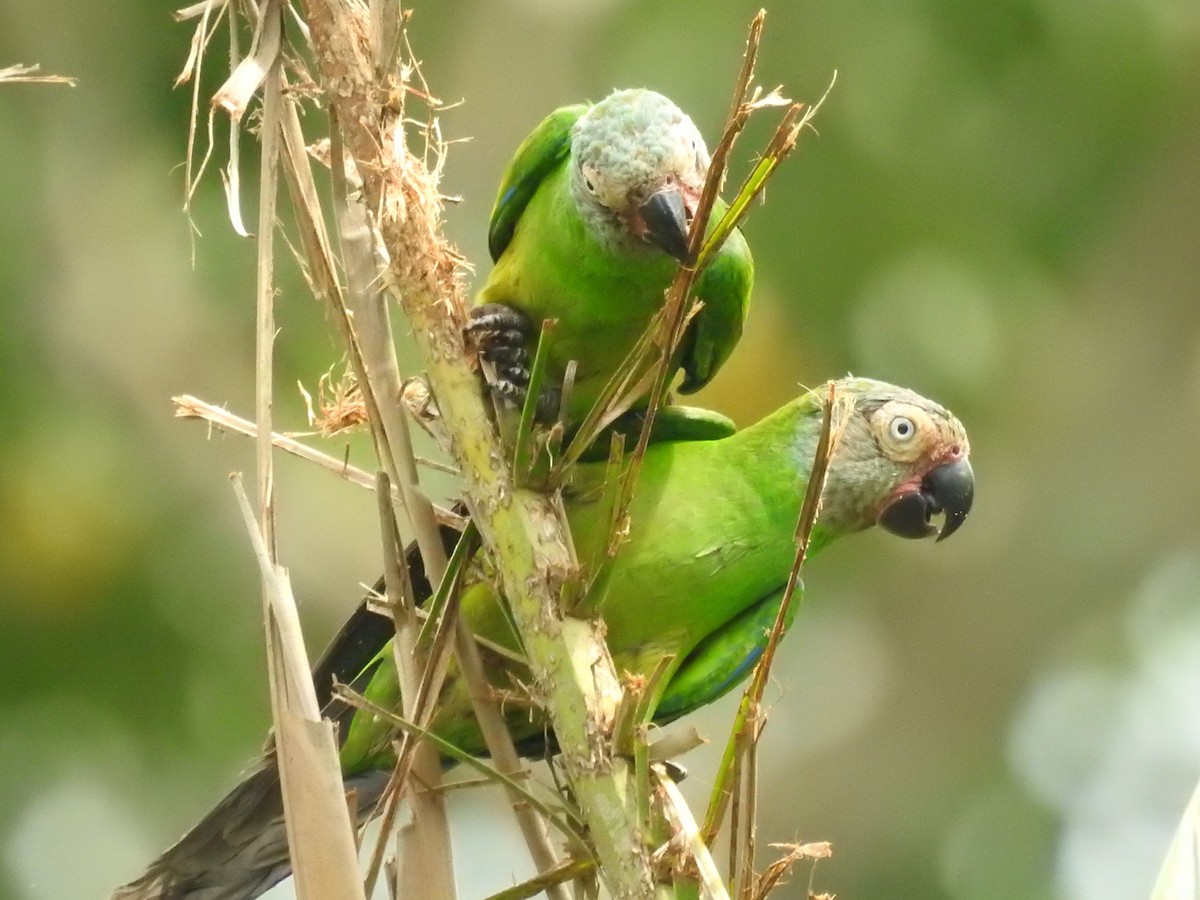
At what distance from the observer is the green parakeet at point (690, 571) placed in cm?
210

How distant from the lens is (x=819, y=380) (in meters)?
5.07

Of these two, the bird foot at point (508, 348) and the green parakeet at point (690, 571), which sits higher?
the bird foot at point (508, 348)

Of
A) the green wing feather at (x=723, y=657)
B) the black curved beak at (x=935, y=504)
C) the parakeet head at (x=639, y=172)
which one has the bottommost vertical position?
the green wing feather at (x=723, y=657)

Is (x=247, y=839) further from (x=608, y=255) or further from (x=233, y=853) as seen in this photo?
(x=608, y=255)

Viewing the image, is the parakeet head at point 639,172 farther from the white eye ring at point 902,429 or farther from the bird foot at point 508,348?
the white eye ring at point 902,429

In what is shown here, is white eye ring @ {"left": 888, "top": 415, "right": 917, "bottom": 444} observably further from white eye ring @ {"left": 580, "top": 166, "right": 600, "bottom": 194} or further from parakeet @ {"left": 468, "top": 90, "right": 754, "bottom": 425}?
white eye ring @ {"left": 580, "top": 166, "right": 600, "bottom": 194}

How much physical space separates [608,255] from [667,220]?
0.13 m

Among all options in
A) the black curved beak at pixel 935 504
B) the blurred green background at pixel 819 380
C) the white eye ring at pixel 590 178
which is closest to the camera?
the white eye ring at pixel 590 178

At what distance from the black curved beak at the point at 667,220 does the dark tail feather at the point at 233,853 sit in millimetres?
980

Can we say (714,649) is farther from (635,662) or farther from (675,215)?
(675,215)

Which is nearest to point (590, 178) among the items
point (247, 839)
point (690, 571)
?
point (690, 571)

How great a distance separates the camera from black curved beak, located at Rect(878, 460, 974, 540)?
237cm

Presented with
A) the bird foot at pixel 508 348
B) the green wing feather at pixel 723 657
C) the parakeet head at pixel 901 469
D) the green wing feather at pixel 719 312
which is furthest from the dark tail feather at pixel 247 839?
the parakeet head at pixel 901 469

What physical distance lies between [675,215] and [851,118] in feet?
12.4
